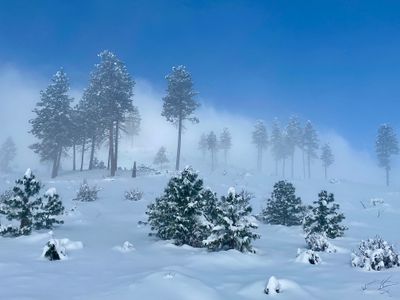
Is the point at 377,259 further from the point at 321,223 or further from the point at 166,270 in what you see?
the point at 321,223

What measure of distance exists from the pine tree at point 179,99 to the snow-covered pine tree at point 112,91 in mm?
6463

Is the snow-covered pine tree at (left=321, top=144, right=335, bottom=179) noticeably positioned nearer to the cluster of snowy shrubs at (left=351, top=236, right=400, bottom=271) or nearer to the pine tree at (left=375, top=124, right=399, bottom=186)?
the pine tree at (left=375, top=124, right=399, bottom=186)

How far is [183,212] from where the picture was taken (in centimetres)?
1330

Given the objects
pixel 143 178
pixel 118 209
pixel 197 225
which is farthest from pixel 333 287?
pixel 143 178

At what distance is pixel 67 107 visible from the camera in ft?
154

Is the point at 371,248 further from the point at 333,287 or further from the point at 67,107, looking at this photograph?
the point at 67,107

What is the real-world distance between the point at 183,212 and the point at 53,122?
37.1m

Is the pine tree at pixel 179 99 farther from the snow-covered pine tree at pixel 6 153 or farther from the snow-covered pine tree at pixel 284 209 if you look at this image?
the snow-covered pine tree at pixel 6 153

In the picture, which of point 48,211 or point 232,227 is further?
point 48,211

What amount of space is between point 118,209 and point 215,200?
10.3 m

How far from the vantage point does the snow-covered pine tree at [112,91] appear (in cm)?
4306

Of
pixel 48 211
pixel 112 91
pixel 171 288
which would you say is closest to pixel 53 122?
pixel 112 91

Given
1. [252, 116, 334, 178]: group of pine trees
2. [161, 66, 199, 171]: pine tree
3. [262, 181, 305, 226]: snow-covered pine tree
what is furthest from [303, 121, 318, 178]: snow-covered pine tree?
[262, 181, 305, 226]: snow-covered pine tree

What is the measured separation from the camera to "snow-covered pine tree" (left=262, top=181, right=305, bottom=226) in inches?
797
